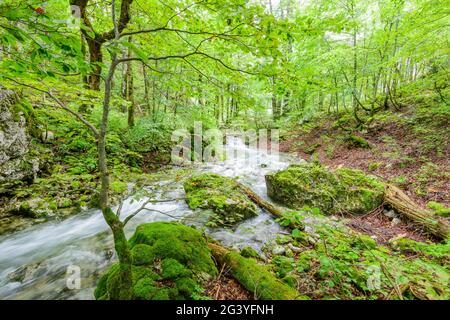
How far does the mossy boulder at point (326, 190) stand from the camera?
5.18m

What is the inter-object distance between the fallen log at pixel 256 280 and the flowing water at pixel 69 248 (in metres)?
0.92

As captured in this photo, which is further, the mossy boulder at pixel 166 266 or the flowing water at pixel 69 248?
the flowing water at pixel 69 248

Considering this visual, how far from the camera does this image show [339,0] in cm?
902

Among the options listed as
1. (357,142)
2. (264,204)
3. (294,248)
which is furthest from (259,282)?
(357,142)

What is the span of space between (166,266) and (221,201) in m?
2.80

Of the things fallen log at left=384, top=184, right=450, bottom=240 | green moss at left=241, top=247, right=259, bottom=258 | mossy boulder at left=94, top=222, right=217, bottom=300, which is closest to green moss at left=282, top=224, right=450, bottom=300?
green moss at left=241, top=247, right=259, bottom=258

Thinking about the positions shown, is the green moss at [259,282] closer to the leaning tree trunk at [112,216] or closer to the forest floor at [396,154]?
the leaning tree trunk at [112,216]

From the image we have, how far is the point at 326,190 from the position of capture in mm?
5523

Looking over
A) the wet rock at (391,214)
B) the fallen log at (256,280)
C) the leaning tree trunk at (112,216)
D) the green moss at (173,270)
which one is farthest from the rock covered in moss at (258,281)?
the wet rock at (391,214)

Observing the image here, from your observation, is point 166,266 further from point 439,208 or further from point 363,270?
point 439,208

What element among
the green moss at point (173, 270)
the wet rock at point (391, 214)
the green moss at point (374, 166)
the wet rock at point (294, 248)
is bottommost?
the wet rock at point (294, 248)

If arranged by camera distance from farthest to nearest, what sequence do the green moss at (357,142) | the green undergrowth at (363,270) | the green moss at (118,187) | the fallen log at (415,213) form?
the green moss at (357,142) → the green moss at (118,187) → the fallen log at (415,213) → the green undergrowth at (363,270)

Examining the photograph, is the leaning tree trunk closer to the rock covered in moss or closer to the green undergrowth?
the rock covered in moss
